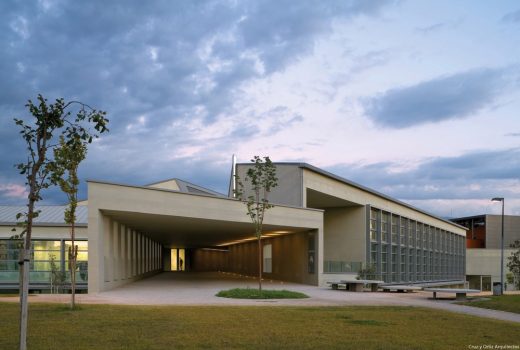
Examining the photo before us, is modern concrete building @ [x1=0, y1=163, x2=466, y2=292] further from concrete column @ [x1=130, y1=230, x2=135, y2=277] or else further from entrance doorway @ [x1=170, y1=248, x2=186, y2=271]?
entrance doorway @ [x1=170, y1=248, x2=186, y2=271]

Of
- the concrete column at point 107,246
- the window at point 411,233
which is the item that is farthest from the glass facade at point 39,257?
the window at point 411,233

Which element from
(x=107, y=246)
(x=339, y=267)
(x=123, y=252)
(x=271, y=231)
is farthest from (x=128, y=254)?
(x=339, y=267)

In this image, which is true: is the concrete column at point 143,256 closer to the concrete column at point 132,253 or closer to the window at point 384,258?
the concrete column at point 132,253

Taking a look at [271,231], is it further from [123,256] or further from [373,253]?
[373,253]

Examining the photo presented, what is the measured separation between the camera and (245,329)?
1384 cm

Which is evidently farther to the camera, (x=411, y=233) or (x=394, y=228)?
(x=411, y=233)

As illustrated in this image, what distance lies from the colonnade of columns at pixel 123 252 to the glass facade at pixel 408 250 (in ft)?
64.1

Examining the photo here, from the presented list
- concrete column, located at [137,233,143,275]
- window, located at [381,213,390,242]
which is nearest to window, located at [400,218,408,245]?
window, located at [381,213,390,242]

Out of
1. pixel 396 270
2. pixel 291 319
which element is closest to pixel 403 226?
pixel 396 270

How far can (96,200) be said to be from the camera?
92.5ft

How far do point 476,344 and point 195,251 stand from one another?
7838 cm

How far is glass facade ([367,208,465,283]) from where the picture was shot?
52438 millimetres

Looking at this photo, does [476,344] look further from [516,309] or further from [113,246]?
[113,246]

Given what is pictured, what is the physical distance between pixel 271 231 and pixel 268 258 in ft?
29.4
